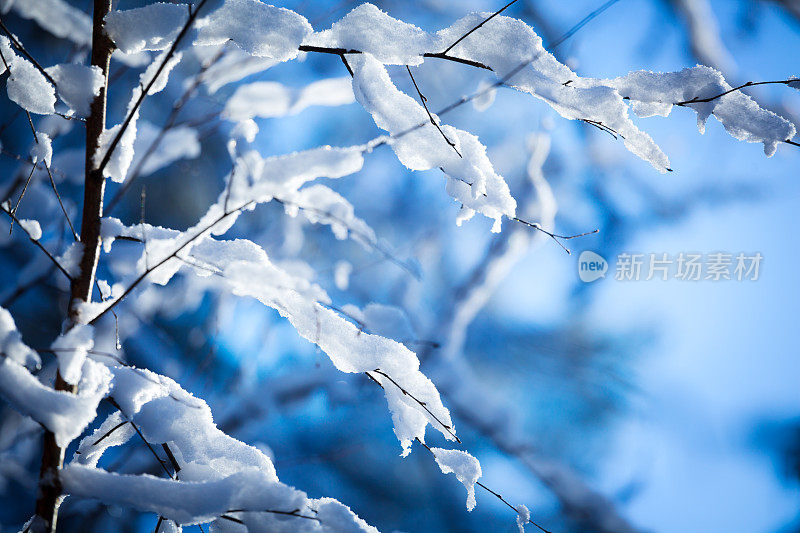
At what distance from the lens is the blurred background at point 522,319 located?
1.27 m

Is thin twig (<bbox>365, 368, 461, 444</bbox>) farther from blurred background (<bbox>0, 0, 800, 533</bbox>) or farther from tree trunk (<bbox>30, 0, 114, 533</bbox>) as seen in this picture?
blurred background (<bbox>0, 0, 800, 533</bbox>)

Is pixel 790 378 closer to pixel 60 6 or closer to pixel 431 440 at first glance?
pixel 431 440

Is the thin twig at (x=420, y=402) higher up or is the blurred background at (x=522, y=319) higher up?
the blurred background at (x=522, y=319)

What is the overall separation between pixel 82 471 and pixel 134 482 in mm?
51

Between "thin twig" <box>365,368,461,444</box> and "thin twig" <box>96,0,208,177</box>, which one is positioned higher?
"thin twig" <box>96,0,208,177</box>

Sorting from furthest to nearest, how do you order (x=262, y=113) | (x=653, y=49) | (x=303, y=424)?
(x=303, y=424) < (x=653, y=49) < (x=262, y=113)

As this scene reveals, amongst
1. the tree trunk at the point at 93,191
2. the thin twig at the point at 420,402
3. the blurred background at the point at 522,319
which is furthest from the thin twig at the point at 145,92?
the blurred background at the point at 522,319

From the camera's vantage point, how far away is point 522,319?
149 centimetres

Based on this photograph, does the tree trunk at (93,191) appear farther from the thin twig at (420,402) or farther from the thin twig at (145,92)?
the thin twig at (420,402)

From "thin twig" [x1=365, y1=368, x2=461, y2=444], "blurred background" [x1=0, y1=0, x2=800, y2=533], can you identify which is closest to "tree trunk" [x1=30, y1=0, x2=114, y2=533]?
"thin twig" [x1=365, y1=368, x2=461, y2=444]

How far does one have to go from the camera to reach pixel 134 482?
0.36m

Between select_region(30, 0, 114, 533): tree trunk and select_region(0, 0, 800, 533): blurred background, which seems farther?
select_region(0, 0, 800, 533): blurred background

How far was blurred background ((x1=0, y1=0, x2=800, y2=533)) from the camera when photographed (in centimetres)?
127

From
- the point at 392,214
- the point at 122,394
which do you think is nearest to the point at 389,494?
the point at 392,214
